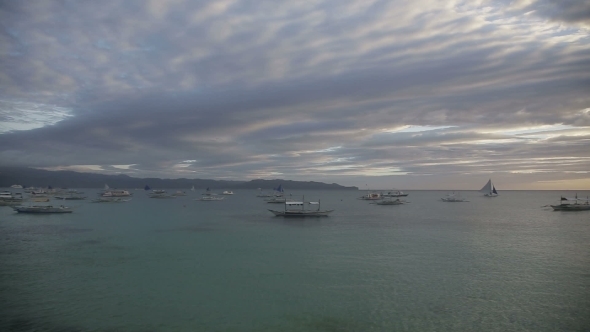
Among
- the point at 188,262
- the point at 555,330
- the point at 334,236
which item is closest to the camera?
the point at 555,330

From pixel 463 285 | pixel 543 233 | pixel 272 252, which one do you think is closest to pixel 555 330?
pixel 463 285

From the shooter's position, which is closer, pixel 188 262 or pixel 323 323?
pixel 323 323

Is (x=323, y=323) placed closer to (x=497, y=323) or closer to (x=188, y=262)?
(x=497, y=323)

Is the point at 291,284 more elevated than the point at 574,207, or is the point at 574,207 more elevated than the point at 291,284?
the point at 574,207

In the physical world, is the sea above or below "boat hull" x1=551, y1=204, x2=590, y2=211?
below

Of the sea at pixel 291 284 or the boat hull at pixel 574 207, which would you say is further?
the boat hull at pixel 574 207

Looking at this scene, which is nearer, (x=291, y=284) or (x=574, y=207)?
(x=291, y=284)

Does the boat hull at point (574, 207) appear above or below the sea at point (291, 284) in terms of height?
above

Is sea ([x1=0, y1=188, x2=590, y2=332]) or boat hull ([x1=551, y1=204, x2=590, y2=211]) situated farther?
boat hull ([x1=551, y1=204, x2=590, y2=211])
